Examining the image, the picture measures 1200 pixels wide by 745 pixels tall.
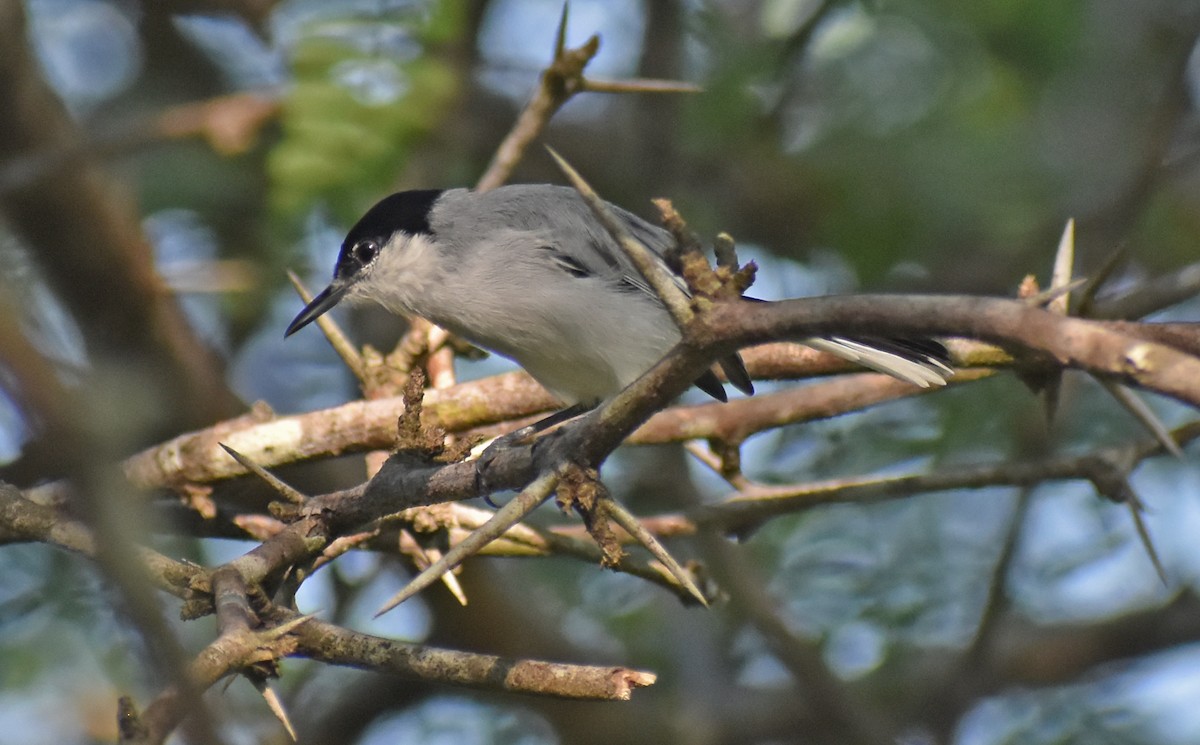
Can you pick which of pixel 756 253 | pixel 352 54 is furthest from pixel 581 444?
pixel 756 253

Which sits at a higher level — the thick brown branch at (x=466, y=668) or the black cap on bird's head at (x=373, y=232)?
the black cap on bird's head at (x=373, y=232)

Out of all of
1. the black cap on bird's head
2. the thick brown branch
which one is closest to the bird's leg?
the thick brown branch

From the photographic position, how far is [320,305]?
3631 mm

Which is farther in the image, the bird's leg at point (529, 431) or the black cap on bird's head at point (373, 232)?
the black cap on bird's head at point (373, 232)

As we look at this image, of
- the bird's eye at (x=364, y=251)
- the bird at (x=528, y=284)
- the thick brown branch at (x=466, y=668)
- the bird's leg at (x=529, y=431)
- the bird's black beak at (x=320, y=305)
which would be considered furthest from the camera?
the bird's eye at (x=364, y=251)

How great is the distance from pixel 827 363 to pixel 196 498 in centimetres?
154

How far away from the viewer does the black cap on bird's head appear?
3643mm

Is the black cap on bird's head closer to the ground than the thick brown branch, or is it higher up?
higher up

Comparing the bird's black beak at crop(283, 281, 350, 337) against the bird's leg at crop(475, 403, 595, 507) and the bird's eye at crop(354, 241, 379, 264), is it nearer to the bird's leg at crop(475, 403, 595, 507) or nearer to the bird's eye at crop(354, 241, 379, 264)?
the bird's eye at crop(354, 241, 379, 264)

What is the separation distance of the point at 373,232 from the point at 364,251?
6cm

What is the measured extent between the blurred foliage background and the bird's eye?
0.22 metres

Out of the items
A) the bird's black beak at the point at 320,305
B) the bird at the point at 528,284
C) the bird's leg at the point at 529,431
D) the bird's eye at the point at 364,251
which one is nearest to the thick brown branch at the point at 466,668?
the bird's leg at the point at 529,431

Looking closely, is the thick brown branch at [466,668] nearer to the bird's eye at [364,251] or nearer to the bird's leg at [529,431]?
the bird's leg at [529,431]

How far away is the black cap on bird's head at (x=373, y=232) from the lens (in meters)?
3.64
